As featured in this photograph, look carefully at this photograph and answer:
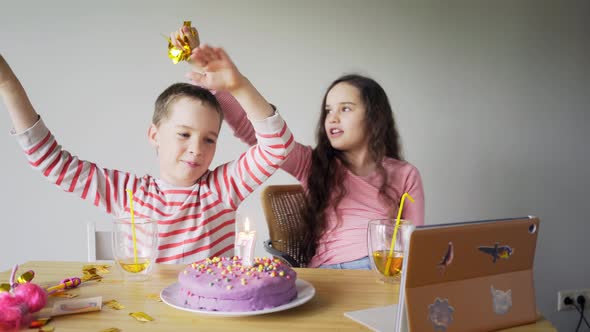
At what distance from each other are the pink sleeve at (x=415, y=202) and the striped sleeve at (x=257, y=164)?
0.59 metres

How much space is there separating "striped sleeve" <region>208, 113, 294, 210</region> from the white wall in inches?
34.3

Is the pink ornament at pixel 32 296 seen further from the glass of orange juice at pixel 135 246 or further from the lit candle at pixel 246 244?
the lit candle at pixel 246 244

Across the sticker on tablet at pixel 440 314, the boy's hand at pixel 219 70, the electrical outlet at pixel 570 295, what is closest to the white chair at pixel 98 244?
the boy's hand at pixel 219 70

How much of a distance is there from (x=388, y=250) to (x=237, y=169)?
496mm

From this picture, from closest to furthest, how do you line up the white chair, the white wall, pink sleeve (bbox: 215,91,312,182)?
the white chair, pink sleeve (bbox: 215,91,312,182), the white wall

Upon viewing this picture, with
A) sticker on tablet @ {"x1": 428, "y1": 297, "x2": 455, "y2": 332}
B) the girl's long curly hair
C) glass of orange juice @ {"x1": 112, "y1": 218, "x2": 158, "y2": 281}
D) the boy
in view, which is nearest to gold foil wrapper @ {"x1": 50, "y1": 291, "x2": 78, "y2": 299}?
glass of orange juice @ {"x1": 112, "y1": 218, "x2": 158, "y2": 281}

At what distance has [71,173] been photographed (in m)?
1.27

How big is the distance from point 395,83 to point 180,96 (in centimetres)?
114

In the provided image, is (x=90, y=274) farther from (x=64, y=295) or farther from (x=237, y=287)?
(x=237, y=287)

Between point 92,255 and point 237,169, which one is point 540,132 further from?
point 92,255

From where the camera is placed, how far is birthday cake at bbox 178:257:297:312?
2.60 ft

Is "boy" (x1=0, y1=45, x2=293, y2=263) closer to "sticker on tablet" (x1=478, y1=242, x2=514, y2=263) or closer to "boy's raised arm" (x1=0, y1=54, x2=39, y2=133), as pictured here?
"boy's raised arm" (x1=0, y1=54, x2=39, y2=133)

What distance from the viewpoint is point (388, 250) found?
1.00m

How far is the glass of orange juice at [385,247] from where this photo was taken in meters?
0.99
